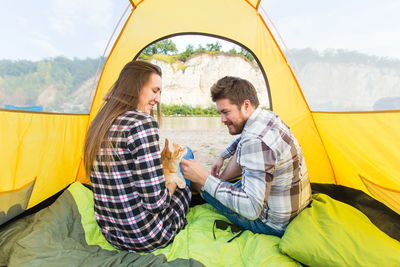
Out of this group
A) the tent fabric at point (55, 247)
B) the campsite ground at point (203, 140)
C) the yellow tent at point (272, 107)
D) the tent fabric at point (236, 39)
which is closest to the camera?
the tent fabric at point (55, 247)

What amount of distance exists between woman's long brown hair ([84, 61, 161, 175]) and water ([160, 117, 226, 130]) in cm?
132

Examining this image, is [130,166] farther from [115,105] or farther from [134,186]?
[115,105]

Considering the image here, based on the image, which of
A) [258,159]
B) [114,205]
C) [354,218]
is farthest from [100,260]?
[354,218]

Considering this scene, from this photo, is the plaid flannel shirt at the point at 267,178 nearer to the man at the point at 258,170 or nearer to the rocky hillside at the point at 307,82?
the man at the point at 258,170

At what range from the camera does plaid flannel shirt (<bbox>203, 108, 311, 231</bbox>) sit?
103 cm

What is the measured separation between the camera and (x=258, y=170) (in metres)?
1.03

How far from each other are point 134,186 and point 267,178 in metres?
0.62

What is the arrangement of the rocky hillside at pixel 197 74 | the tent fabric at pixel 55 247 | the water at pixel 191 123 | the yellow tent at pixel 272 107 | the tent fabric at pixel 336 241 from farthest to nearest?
the water at pixel 191 123
the rocky hillside at pixel 197 74
the yellow tent at pixel 272 107
the tent fabric at pixel 55 247
the tent fabric at pixel 336 241

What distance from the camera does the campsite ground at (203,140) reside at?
7.86 ft

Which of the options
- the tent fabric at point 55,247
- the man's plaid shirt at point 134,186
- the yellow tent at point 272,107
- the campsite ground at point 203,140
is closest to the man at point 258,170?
the man's plaid shirt at point 134,186

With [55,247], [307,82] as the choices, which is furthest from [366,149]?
[55,247]

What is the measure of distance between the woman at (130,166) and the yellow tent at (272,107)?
0.65 meters

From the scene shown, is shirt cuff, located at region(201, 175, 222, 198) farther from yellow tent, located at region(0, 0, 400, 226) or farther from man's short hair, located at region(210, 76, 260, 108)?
yellow tent, located at region(0, 0, 400, 226)

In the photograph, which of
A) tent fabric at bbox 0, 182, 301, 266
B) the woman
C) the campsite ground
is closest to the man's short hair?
the woman
